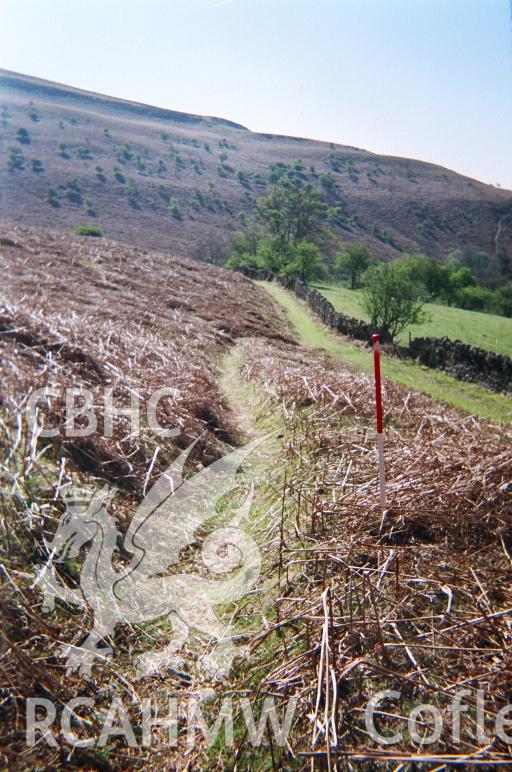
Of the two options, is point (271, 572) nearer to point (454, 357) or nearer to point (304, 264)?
point (454, 357)

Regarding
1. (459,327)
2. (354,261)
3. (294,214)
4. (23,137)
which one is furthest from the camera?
(23,137)

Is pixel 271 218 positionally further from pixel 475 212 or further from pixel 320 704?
pixel 320 704

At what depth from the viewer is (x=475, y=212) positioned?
8494 centimetres

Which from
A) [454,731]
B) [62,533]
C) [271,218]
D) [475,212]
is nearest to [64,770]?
[62,533]

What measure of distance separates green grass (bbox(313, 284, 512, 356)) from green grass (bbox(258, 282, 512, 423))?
364cm

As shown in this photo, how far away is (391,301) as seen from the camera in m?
22.1

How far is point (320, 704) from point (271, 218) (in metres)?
59.8

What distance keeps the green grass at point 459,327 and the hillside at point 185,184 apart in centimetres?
2733

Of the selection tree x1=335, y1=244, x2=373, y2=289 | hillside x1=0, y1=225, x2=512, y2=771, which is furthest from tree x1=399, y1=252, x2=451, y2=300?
hillside x1=0, y1=225, x2=512, y2=771

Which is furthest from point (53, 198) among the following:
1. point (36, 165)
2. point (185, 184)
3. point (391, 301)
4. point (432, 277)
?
Result: point (391, 301)

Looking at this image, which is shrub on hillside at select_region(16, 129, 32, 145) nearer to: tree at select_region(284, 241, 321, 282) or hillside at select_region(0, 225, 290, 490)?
tree at select_region(284, 241, 321, 282)

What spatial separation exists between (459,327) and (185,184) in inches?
2265

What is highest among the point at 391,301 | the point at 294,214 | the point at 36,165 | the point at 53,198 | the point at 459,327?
the point at 294,214

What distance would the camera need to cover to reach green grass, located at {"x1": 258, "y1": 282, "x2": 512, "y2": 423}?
13969 mm
